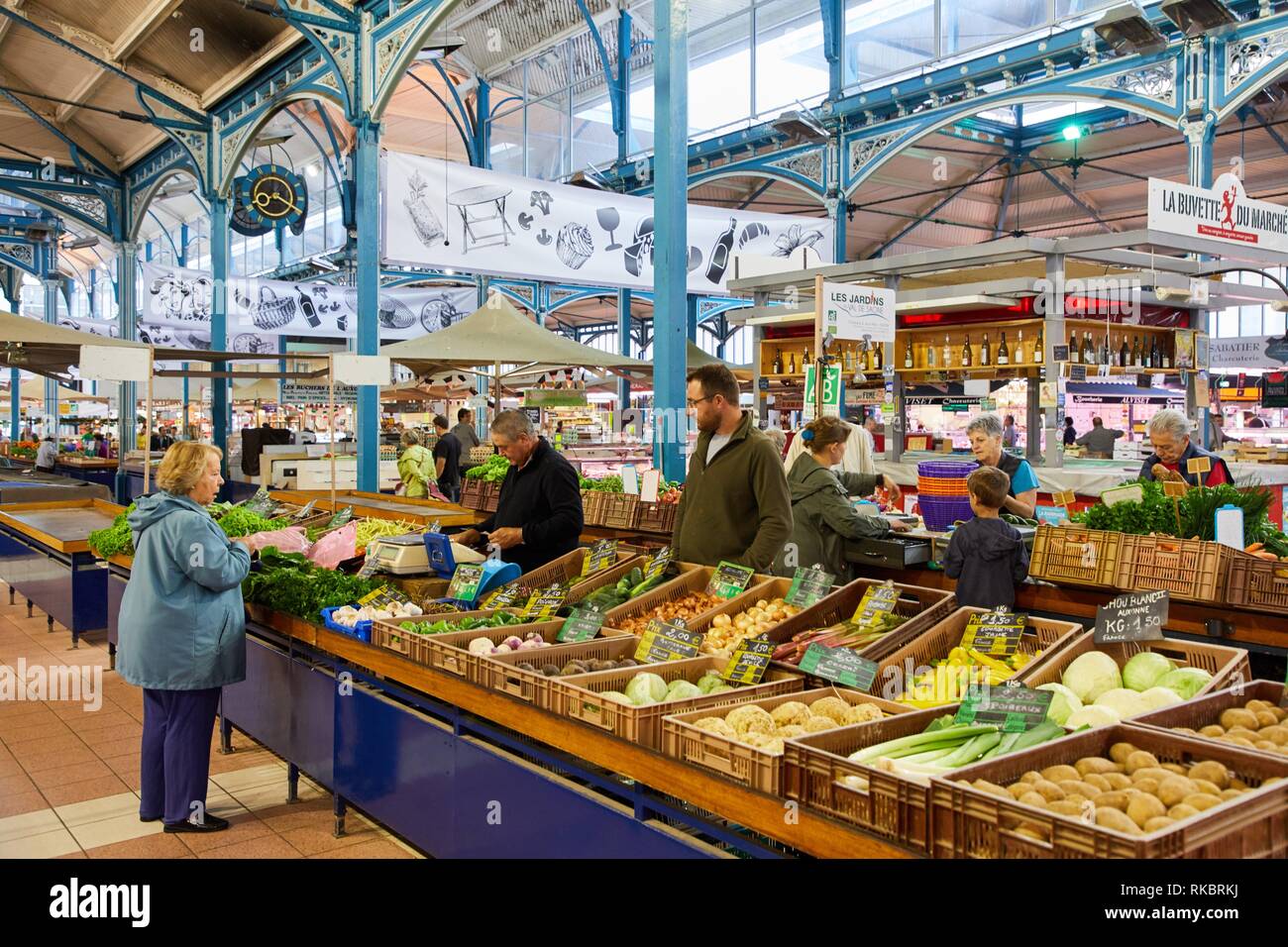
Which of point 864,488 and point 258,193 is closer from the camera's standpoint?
point 864,488

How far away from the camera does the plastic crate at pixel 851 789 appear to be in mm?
1945

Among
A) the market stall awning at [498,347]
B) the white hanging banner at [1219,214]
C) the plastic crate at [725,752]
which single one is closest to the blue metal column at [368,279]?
the market stall awning at [498,347]

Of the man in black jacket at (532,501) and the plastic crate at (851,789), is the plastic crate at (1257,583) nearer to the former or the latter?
the plastic crate at (851,789)

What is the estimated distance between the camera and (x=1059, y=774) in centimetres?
209

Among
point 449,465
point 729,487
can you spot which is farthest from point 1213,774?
point 449,465

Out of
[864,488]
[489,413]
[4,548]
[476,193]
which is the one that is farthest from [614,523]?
[489,413]

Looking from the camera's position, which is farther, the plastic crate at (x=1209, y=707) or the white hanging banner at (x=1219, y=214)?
the white hanging banner at (x=1219, y=214)

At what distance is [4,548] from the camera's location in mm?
9453

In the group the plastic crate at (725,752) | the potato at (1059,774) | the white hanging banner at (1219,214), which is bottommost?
the plastic crate at (725,752)

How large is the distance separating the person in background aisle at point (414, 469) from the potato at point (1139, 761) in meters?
9.27

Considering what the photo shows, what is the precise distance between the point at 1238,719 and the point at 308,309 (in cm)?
2087

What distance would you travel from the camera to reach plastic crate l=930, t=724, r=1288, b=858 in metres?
1.70
